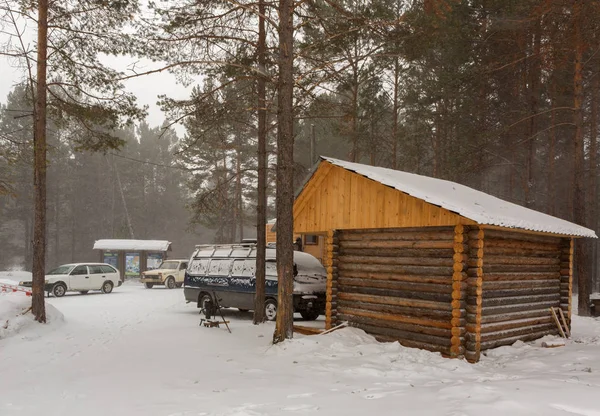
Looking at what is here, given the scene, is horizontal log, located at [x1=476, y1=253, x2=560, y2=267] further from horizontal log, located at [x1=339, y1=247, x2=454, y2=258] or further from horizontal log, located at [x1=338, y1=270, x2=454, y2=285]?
horizontal log, located at [x1=338, y1=270, x2=454, y2=285]

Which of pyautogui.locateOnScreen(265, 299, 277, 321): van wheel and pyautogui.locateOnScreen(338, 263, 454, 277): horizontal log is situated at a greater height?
pyautogui.locateOnScreen(338, 263, 454, 277): horizontal log

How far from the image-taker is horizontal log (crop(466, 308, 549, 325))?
9.48 m

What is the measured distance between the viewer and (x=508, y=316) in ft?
35.0

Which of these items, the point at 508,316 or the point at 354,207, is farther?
the point at 354,207

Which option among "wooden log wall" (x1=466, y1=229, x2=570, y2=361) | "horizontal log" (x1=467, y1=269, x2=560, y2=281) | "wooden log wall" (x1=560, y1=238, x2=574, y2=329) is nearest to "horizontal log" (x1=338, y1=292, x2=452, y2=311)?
"wooden log wall" (x1=466, y1=229, x2=570, y2=361)

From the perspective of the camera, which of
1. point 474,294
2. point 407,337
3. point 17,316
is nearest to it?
point 474,294

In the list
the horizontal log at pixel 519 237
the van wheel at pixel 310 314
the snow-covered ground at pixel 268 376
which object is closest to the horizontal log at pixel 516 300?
the snow-covered ground at pixel 268 376

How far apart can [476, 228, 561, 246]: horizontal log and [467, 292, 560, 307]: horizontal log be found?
135 cm

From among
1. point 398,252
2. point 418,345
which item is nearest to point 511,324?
point 418,345

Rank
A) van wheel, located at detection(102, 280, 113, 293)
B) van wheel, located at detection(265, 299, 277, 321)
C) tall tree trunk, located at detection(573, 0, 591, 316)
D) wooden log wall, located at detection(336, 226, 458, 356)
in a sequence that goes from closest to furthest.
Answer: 1. wooden log wall, located at detection(336, 226, 458, 356)
2. van wheel, located at detection(265, 299, 277, 321)
3. tall tree trunk, located at detection(573, 0, 591, 316)
4. van wheel, located at detection(102, 280, 113, 293)

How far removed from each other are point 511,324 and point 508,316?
0.31 m

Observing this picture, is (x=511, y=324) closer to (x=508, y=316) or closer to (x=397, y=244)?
(x=508, y=316)

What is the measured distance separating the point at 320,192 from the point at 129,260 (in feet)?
85.9

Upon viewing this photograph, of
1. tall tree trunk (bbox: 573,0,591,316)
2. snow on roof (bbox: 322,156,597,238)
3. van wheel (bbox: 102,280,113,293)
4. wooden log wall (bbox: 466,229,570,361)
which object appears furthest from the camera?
van wheel (bbox: 102,280,113,293)
